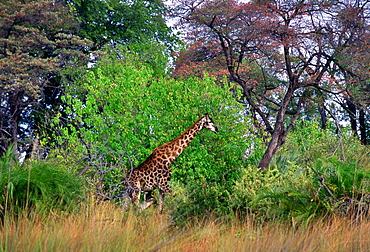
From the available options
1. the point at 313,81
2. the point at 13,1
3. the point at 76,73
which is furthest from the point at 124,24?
the point at 313,81

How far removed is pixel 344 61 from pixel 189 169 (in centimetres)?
489

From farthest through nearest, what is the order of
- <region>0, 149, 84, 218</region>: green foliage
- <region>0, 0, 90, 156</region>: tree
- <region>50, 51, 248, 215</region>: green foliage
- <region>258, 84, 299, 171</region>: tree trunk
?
<region>0, 0, 90, 156</region>: tree
<region>258, 84, 299, 171</region>: tree trunk
<region>50, 51, 248, 215</region>: green foliage
<region>0, 149, 84, 218</region>: green foliage

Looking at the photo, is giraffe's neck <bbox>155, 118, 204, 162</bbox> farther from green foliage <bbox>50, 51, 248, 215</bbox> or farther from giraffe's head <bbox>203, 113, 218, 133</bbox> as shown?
green foliage <bbox>50, 51, 248, 215</bbox>

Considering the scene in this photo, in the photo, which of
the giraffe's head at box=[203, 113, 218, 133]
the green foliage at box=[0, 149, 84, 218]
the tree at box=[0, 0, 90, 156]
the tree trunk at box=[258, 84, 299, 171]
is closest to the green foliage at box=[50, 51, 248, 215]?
the tree trunk at box=[258, 84, 299, 171]

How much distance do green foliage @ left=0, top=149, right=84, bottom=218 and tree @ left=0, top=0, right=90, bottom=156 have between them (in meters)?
11.4

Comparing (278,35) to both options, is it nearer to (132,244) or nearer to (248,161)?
(248,161)

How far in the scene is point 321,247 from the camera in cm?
515

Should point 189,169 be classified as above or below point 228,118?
below

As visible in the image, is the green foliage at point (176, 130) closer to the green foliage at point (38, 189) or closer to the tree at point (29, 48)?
the green foliage at point (38, 189)

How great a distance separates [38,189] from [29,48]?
46.0ft

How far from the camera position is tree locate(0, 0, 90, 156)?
18531mm

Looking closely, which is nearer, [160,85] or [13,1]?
[160,85]

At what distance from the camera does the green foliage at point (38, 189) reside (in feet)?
22.1

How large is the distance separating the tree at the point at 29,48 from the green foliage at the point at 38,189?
1136 centimetres
